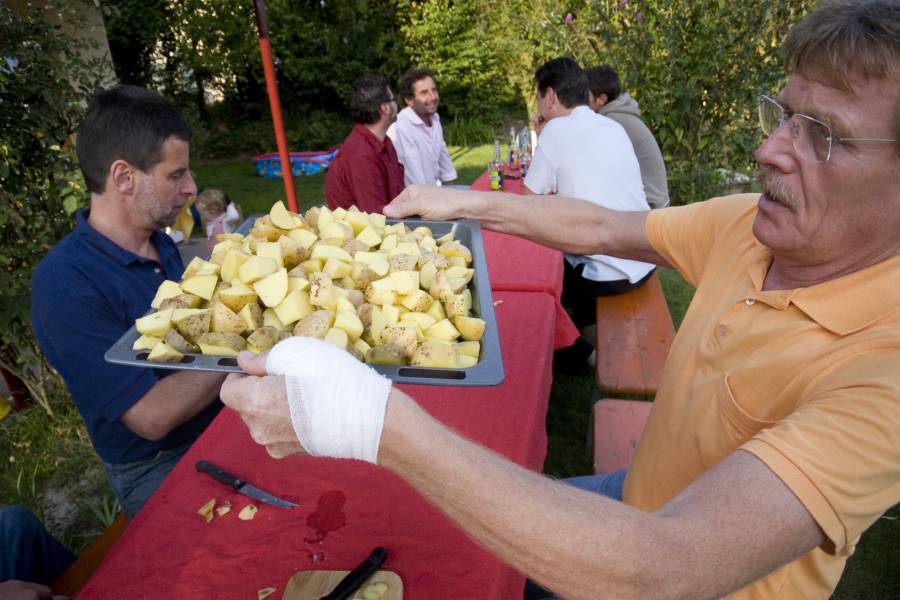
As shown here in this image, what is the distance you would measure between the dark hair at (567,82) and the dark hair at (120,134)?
9.54 ft

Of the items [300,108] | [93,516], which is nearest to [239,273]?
[93,516]

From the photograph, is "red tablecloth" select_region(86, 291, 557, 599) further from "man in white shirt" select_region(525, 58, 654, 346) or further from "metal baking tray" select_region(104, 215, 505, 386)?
"man in white shirt" select_region(525, 58, 654, 346)

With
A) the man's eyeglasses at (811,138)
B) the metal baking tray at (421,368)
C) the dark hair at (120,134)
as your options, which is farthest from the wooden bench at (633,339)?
the dark hair at (120,134)

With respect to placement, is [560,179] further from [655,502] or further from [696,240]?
[655,502]

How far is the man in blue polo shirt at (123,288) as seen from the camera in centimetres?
188

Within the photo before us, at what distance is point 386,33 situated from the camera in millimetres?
14820

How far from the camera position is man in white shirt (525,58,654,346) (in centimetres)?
378

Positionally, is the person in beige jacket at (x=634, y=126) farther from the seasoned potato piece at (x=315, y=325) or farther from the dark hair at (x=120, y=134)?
the seasoned potato piece at (x=315, y=325)

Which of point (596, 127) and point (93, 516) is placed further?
point (596, 127)

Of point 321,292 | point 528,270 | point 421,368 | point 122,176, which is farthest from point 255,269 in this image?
point 528,270

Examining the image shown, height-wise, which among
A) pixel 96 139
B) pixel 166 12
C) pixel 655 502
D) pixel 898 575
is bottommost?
pixel 898 575

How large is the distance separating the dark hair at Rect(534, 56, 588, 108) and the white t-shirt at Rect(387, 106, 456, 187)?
6.73ft

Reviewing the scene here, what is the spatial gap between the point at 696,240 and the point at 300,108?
48.4 ft

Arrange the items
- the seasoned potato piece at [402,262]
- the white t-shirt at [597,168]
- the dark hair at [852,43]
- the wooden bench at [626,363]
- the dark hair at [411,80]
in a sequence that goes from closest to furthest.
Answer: the dark hair at [852,43], the seasoned potato piece at [402,262], the wooden bench at [626,363], the white t-shirt at [597,168], the dark hair at [411,80]
